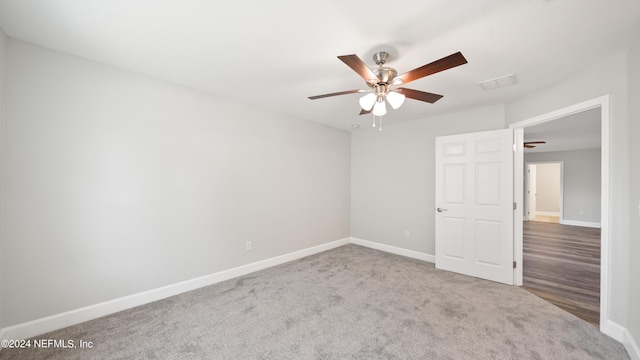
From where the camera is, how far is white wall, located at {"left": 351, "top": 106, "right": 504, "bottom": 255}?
3.86 metres

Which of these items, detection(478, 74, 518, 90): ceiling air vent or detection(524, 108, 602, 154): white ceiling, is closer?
detection(478, 74, 518, 90): ceiling air vent

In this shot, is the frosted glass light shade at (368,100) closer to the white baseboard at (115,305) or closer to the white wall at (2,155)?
the white baseboard at (115,305)

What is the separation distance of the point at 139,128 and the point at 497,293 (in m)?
4.48

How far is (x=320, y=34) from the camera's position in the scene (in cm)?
185

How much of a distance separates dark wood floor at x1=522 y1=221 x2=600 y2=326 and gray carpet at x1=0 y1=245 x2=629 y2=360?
0.27 meters

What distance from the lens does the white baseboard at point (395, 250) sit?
4.04m

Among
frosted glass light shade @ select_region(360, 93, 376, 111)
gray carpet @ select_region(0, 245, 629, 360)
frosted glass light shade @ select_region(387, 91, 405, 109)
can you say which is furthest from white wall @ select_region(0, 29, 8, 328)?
Result: frosted glass light shade @ select_region(387, 91, 405, 109)

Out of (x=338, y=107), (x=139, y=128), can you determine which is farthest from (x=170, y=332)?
(x=338, y=107)

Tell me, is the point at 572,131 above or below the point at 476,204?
above

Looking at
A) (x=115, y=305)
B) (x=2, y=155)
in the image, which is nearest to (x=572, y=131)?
(x=115, y=305)

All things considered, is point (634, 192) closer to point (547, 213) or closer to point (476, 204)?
point (476, 204)

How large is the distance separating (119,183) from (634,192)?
→ 14.9 ft

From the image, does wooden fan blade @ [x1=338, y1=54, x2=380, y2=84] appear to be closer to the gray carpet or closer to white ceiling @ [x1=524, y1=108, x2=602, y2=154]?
the gray carpet

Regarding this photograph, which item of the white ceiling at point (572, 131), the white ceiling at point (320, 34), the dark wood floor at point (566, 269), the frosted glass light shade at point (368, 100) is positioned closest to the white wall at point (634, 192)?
the white ceiling at point (320, 34)
